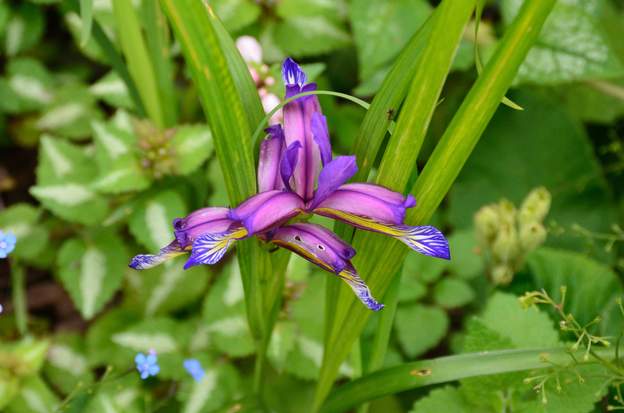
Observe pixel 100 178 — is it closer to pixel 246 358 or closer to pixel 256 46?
pixel 256 46

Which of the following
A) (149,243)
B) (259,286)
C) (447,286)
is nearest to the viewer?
(259,286)

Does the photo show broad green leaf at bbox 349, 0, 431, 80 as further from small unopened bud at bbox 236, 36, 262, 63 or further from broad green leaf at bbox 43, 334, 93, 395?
broad green leaf at bbox 43, 334, 93, 395

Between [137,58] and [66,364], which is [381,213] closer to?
[137,58]

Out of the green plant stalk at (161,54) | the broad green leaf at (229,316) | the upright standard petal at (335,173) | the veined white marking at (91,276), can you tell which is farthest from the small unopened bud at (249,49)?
the upright standard petal at (335,173)

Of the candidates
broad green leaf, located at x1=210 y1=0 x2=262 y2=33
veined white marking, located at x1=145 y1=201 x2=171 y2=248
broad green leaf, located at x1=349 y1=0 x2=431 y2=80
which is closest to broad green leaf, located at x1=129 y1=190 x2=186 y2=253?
veined white marking, located at x1=145 y1=201 x2=171 y2=248

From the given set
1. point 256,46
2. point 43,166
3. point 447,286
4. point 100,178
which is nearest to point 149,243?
point 100,178
